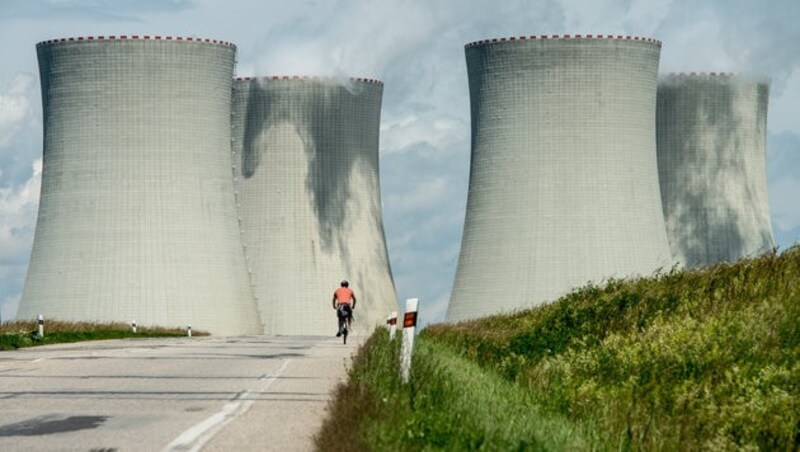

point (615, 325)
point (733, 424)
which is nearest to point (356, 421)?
point (733, 424)

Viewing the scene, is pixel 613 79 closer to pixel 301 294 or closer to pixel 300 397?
pixel 301 294

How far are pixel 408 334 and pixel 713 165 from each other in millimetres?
45356

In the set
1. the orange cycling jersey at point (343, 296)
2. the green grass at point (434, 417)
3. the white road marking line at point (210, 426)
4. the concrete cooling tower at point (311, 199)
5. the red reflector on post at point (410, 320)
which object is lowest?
the white road marking line at point (210, 426)

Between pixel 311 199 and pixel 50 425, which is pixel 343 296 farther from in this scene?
pixel 311 199

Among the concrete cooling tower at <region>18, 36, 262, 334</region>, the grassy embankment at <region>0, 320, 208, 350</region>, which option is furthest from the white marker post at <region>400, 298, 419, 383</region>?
the concrete cooling tower at <region>18, 36, 262, 334</region>

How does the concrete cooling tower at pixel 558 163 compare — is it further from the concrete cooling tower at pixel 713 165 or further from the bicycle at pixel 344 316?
the bicycle at pixel 344 316

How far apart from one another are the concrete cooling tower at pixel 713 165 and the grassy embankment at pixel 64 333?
58.3 ft

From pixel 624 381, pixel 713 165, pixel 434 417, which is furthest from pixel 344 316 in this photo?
pixel 713 165

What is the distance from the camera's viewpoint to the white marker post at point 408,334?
13680 mm

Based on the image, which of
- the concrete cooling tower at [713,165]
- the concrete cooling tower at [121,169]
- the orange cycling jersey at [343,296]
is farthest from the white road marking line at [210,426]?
the concrete cooling tower at [713,165]

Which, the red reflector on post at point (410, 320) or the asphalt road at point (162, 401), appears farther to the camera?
the red reflector on post at point (410, 320)

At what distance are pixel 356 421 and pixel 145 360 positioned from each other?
11.2 metres

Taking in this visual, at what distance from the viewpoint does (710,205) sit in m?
58.9

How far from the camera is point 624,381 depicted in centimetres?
1462
